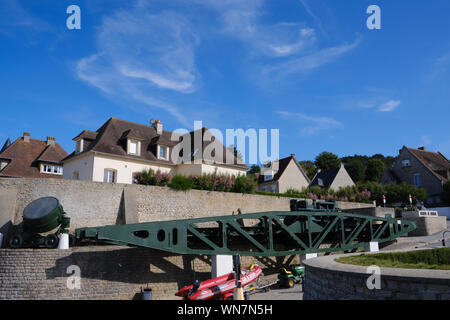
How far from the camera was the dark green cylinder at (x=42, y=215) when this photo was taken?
14.6m

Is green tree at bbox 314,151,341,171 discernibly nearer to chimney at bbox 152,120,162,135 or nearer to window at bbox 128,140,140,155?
chimney at bbox 152,120,162,135

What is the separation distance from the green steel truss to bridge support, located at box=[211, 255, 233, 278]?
0.20 m

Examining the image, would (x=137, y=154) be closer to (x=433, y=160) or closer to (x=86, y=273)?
(x=86, y=273)

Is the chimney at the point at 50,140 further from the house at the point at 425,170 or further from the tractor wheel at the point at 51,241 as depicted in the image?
the house at the point at 425,170

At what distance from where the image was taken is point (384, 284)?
6.09m

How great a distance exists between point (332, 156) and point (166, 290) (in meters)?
54.7

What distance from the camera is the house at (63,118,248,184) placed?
23.8 metres

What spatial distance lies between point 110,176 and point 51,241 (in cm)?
989

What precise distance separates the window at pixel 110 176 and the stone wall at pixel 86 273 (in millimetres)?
10869

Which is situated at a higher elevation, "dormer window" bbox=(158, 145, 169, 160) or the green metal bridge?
"dormer window" bbox=(158, 145, 169, 160)

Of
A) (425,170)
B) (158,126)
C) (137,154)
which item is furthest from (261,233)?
(425,170)

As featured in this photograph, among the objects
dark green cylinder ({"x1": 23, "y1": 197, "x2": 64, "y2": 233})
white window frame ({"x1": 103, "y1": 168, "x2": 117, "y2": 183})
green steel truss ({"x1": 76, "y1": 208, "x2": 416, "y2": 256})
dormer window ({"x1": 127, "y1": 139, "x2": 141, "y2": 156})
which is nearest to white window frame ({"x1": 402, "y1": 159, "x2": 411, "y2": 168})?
green steel truss ({"x1": 76, "y1": 208, "x2": 416, "y2": 256})

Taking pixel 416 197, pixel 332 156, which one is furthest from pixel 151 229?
pixel 332 156
